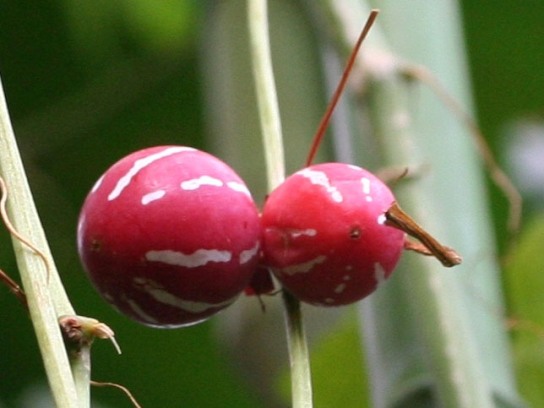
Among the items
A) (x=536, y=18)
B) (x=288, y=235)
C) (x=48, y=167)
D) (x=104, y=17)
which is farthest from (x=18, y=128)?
(x=288, y=235)

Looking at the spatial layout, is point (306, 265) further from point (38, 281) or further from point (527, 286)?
point (527, 286)

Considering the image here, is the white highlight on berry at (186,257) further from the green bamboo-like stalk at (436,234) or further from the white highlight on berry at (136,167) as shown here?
the green bamboo-like stalk at (436,234)

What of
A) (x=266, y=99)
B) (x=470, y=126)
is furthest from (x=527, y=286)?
(x=266, y=99)

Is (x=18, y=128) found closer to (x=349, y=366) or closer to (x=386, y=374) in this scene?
(x=349, y=366)

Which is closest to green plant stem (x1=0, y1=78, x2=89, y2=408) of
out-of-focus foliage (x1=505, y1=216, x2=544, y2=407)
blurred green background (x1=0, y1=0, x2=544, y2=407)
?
out-of-focus foliage (x1=505, y1=216, x2=544, y2=407)

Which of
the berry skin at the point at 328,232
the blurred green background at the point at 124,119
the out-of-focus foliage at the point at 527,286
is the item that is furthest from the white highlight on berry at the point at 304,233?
the blurred green background at the point at 124,119
